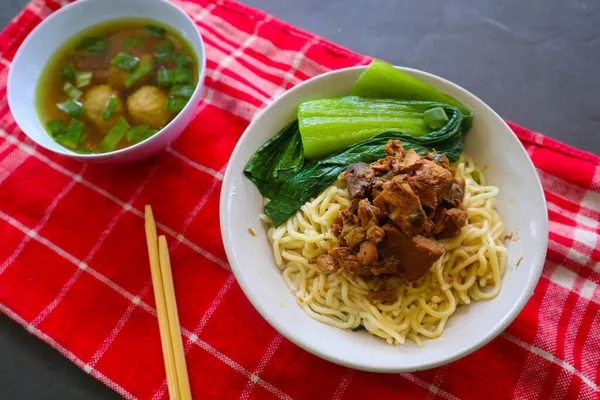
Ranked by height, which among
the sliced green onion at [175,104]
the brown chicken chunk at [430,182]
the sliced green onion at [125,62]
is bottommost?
the sliced green onion at [175,104]

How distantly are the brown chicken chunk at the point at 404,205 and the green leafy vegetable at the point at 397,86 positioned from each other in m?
0.72

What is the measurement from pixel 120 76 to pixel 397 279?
2.22 meters

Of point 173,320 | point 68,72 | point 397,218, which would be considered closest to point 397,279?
point 397,218

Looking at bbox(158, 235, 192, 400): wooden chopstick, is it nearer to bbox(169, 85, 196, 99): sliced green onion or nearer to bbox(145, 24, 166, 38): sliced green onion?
bbox(169, 85, 196, 99): sliced green onion

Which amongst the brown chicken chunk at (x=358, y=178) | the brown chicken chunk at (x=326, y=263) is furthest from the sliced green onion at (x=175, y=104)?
the brown chicken chunk at (x=326, y=263)

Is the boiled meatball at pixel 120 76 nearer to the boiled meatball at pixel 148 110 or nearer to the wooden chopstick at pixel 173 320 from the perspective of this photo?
the boiled meatball at pixel 148 110

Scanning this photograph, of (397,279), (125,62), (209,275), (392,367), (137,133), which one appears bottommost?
(209,275)

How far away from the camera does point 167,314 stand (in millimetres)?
2764

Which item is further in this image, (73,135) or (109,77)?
(109,77)

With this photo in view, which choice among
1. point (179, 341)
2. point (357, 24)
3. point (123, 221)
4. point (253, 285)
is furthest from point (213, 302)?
point (357, 24)

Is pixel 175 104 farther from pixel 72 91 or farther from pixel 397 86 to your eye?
pixel 397 86

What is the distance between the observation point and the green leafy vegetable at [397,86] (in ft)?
8.96

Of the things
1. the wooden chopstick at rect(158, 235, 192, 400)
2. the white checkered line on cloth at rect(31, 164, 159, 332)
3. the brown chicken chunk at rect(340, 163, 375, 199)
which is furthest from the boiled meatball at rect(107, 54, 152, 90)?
the brown chicken chunk at rect(340, 163, 375, 199)

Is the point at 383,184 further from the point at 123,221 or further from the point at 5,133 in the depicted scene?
the point at 5,133
